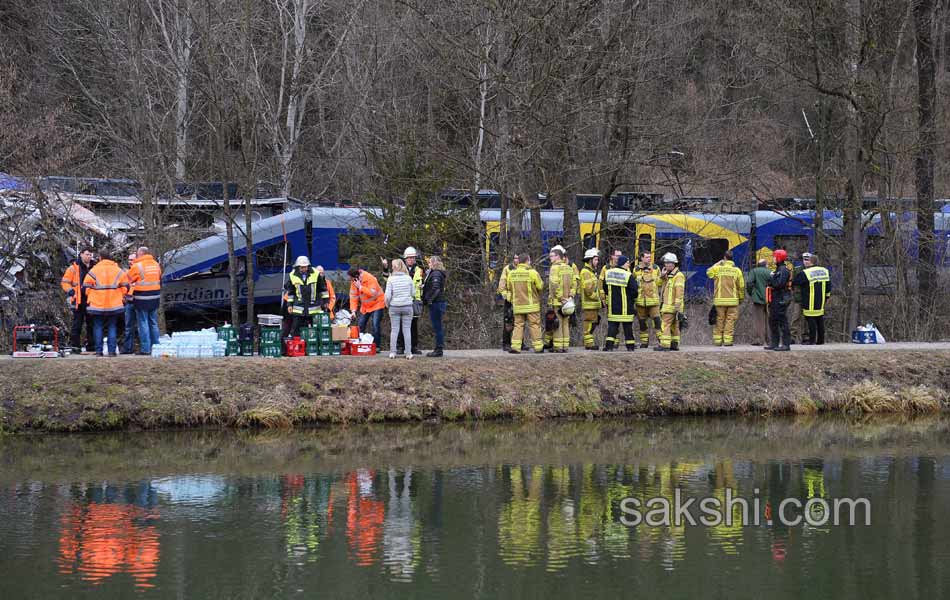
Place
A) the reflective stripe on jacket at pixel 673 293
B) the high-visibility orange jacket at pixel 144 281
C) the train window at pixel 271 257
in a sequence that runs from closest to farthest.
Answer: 1. the high-visibility orange jacket at pixel 144 281
2. the reflective stripe on jacket at pixel 673 293
3. the train window at pixel 271 257

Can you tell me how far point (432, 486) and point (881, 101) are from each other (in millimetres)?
16956

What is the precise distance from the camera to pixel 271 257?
28.6 m

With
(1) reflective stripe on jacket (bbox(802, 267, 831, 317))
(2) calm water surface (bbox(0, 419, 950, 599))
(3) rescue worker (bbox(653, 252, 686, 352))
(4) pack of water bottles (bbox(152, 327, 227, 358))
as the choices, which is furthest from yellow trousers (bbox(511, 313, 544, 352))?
(1) reflective stripe on jacket (bbox(802, 267, 831, 317))

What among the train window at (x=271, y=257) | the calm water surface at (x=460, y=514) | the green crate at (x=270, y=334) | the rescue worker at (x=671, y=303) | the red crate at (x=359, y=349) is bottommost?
the calm water surface at (x=460, y=514)

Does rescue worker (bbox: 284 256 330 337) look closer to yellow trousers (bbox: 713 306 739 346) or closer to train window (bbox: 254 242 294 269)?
yellow trousers (bbox: 713 306 739 346)

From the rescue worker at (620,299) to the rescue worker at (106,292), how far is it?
321 inches

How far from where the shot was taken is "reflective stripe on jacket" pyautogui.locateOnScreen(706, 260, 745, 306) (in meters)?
22.1

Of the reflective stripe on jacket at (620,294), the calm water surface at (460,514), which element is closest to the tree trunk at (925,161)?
the reflective stripe on jacket at (620,294)

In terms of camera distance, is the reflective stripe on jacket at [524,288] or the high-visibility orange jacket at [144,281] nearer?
the reflective stripe on jacket at [524,288]

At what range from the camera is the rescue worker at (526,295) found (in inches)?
789

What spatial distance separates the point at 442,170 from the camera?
80.4 ft

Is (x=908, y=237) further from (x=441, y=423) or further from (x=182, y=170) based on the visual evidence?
(x=182, y=170)

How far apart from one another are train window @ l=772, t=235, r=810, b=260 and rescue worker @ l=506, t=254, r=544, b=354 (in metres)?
13.2

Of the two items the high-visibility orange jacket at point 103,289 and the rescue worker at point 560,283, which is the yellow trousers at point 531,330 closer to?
the rescue worker at point 560,283
